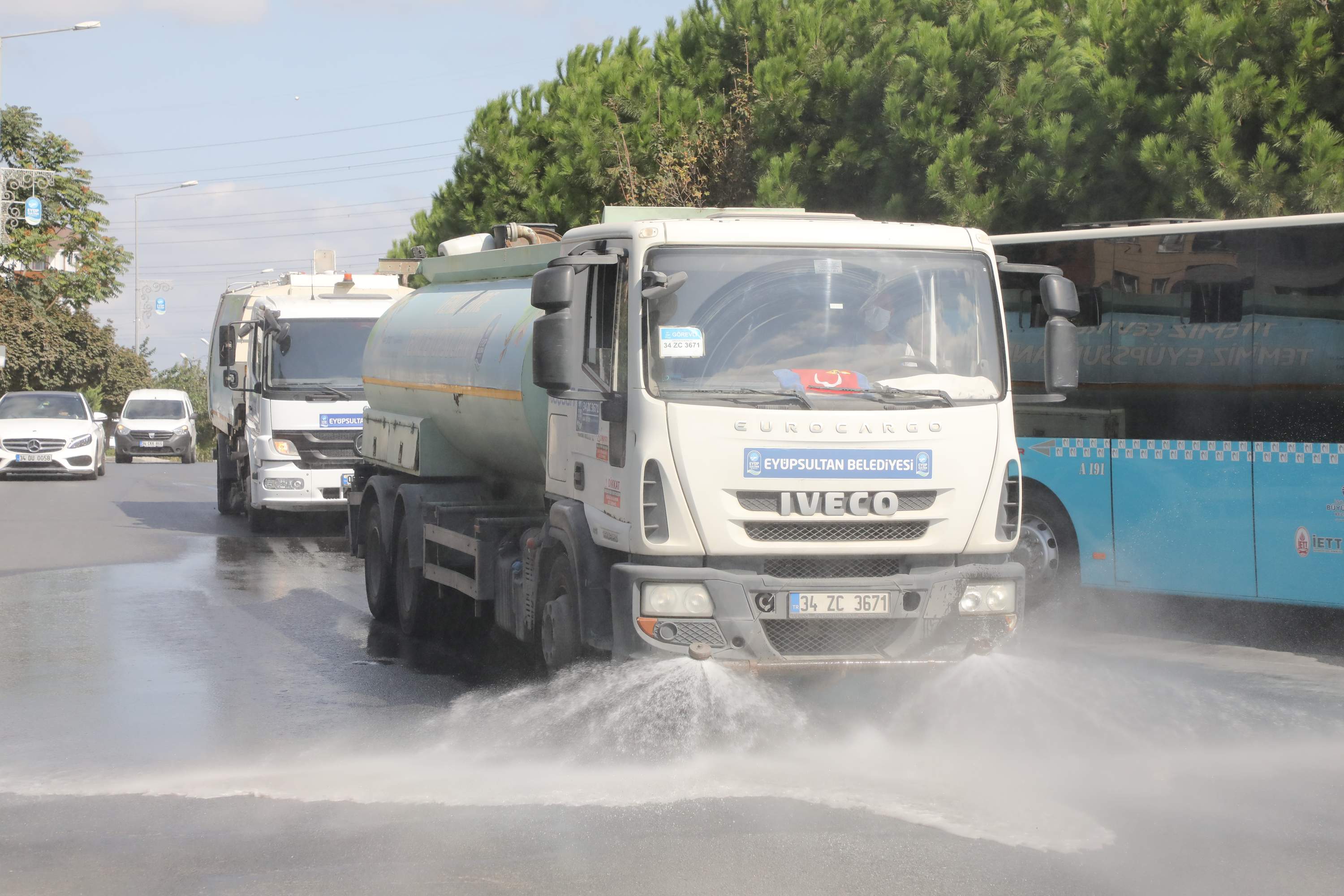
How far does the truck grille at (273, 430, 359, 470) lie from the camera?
18.5m

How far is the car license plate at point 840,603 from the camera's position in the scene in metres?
7.38

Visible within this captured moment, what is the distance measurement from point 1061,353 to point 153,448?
114ft

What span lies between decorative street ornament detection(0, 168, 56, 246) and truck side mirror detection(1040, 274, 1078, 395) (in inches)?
1520

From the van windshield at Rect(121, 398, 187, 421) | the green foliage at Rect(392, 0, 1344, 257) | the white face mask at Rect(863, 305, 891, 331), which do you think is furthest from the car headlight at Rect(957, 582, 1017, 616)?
the van windshield at Rect(121, 398, 187, 421)

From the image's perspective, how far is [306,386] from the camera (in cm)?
1844

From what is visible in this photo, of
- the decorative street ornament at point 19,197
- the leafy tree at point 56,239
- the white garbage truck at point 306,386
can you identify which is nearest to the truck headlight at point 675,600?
the white garbage truck at point 306,386

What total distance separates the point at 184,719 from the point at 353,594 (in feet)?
18.6

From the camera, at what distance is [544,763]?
717 cm

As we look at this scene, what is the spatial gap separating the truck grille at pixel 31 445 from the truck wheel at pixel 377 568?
18.6 m

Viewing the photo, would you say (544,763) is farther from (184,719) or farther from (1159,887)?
(1159,887)

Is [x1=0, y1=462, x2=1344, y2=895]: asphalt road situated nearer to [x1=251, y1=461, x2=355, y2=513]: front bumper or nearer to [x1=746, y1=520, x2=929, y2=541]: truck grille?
[x1=746, y1=520, x2=929, y2=541]: truck grille

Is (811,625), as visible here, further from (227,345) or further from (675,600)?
(227,345)

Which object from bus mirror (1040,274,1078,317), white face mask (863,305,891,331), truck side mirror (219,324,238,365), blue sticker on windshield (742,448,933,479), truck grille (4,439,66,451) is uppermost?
truck side mirror (219,324,238,365)

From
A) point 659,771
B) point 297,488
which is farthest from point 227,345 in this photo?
point 659,771
